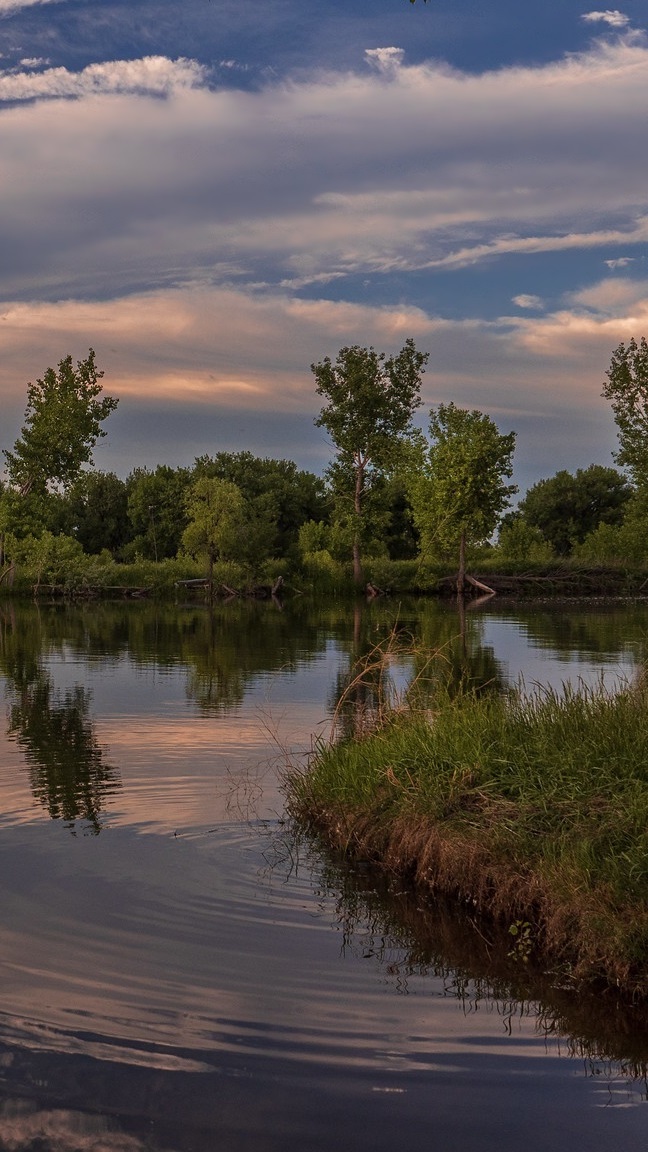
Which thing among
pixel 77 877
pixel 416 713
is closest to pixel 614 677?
pixel 416 713

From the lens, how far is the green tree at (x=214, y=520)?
7506 centimetres

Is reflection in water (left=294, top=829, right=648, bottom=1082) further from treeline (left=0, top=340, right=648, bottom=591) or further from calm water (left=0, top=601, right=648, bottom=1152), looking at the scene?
treeline (left=0, top=340, right=648, bottom=591)

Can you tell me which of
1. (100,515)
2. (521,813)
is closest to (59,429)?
(100,515)

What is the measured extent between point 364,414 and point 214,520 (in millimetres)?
14493

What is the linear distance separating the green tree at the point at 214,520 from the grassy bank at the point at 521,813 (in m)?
61.2

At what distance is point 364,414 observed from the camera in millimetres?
81625

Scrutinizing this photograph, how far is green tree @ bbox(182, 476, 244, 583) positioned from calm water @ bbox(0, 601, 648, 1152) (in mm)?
57638

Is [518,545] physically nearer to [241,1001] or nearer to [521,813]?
[521,813]

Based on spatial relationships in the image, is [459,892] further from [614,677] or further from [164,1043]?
[614,677]

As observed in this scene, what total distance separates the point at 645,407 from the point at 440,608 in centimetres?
2197

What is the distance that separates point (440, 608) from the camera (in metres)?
62.1

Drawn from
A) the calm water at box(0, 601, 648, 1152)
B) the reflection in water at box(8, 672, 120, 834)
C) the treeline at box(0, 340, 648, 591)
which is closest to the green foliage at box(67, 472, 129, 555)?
the treeline at box(0, 340, 648, 591)

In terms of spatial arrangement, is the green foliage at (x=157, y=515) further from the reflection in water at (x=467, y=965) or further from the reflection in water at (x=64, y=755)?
the reflection in water at (x=467, y=965)

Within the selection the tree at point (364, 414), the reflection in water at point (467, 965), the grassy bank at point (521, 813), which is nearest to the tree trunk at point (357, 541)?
the tree at point (364, 414)
